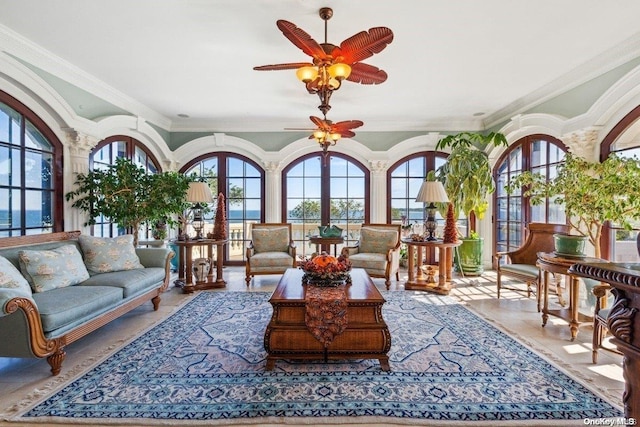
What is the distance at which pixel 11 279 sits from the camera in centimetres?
249

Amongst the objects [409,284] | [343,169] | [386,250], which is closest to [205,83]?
[343,169]

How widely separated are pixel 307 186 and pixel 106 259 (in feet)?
12.4

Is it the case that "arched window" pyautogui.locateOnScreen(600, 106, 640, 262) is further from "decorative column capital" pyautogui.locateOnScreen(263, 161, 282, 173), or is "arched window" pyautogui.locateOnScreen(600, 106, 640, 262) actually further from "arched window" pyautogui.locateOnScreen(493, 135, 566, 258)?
"decorative column capital" pyautogui.locateOnScreen(263, 161, 282, 173)

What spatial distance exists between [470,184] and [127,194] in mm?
5239

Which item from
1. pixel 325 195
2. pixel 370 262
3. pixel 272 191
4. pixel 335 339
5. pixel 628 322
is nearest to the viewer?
pixel 628 322

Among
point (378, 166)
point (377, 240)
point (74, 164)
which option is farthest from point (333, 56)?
point (378, 166)

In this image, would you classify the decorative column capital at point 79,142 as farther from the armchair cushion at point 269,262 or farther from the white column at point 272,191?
the white column at point 272,191

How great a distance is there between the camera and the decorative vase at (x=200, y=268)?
485 centimetres

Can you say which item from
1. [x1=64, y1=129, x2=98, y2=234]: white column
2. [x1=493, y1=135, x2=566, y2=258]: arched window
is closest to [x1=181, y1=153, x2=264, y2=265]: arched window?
→ [x1=64, y1=129, x2=98, y2=234]: white column

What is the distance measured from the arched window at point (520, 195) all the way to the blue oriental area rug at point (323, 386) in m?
2.66

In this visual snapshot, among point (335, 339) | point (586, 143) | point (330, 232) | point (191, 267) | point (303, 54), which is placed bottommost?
point (335, 339)

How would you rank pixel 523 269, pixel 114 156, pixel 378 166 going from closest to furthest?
pixel 523 269 → pixel 114 156 → pixel 378 166

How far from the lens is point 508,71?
3863 mm

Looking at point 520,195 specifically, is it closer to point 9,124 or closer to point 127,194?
point 127,194
